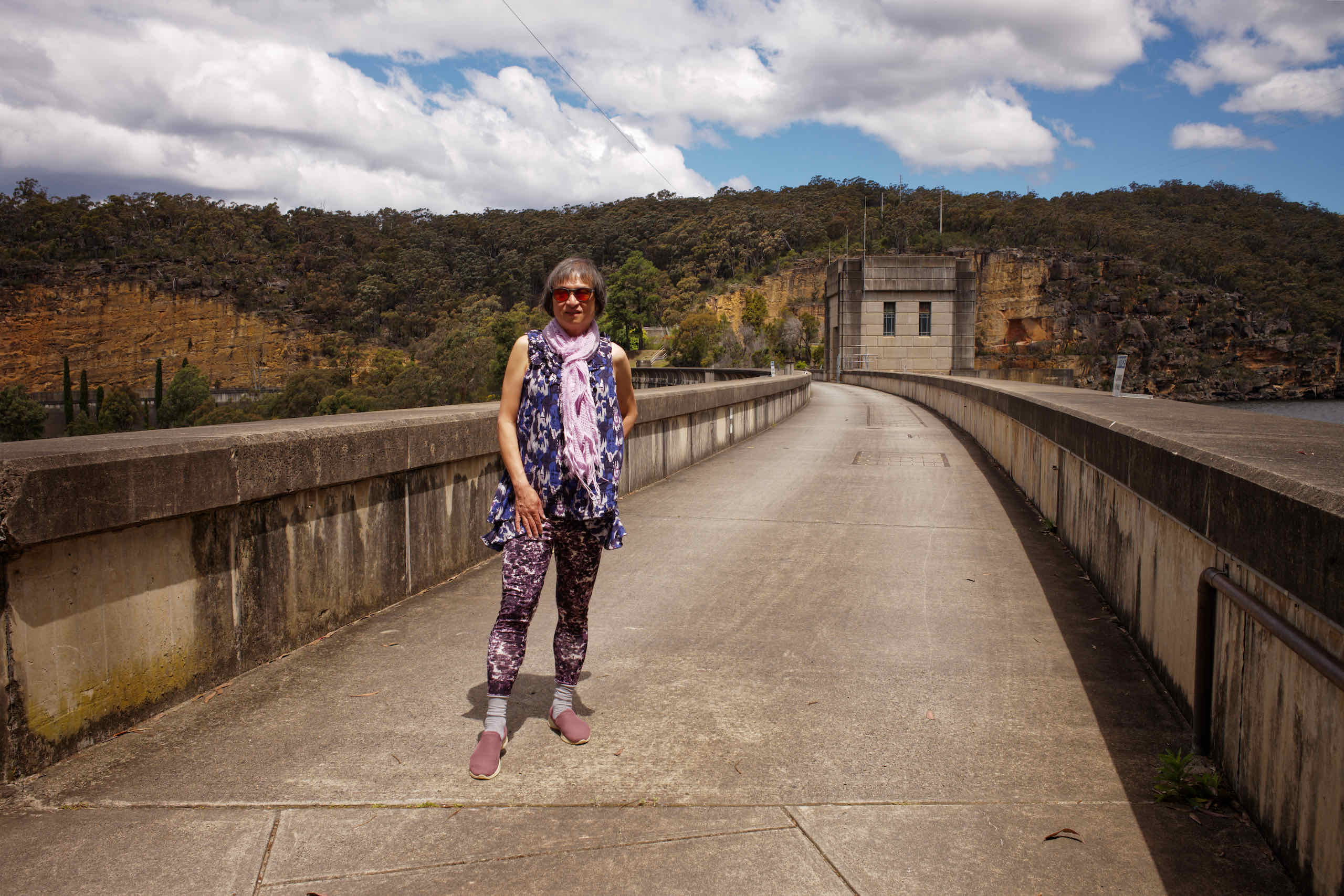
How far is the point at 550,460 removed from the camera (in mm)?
3445

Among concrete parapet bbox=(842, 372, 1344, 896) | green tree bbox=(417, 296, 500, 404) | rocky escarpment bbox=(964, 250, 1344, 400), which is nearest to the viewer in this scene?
concrete parapet bbox=(842, 372, 1344, 896)

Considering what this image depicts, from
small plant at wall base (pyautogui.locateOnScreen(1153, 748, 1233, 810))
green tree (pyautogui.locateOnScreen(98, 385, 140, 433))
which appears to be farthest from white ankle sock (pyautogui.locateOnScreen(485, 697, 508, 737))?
green tree (pyautogui.locateOnScreen(98, 385, 140, 433))

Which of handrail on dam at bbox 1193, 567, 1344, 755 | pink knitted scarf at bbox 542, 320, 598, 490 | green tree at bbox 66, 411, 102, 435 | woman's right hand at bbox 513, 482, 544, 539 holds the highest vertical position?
pink knitted scarf at bbox 542, 320, 598, 490

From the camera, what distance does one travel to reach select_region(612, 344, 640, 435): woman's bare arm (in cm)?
369

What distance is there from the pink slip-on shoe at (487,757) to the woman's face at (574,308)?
153 centimetres

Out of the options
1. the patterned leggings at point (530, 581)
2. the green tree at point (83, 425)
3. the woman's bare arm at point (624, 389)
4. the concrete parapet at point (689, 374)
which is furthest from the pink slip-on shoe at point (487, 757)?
the green tree at point (83, 425)

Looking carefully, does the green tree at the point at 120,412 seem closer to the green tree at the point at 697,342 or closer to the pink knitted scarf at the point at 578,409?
the green tree at the point at 697,342

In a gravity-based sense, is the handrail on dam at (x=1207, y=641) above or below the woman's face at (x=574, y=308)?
below

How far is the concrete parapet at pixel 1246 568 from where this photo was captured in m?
2.43

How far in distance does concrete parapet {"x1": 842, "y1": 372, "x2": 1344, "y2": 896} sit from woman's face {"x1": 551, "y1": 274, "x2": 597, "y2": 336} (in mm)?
2370

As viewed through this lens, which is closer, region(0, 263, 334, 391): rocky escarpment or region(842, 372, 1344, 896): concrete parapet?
region(842, 372, 1344, 896): concrete parapet

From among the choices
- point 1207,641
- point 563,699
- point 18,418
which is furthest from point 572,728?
point 18,418

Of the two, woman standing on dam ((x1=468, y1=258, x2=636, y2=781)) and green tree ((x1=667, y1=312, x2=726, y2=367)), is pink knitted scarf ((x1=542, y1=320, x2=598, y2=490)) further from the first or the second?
green tree ((x1=667, y1=312, x2=726, y2=367))

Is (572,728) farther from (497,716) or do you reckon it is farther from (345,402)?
(345,402)
